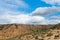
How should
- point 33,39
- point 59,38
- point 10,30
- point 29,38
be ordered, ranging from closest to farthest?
point 59,38
point 33,39
point 29,38
point 10,30

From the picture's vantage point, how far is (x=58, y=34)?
41562mm

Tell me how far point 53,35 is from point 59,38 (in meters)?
3.07

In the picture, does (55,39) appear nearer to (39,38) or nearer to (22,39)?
(39,38)

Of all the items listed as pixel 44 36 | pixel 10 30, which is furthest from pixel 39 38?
pixel 10 30

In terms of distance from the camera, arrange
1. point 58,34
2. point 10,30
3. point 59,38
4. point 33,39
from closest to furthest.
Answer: point 59,38 < point 58,34 < point 33,39 < point 10,30

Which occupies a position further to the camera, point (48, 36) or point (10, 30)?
point (10, 30)

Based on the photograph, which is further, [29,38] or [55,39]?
[29,38]

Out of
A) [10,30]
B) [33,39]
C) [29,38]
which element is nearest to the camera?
[33,39]

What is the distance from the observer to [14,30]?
6727 inches

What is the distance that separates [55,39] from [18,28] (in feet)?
463

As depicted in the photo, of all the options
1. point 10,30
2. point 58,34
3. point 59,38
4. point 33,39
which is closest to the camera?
point 59,38

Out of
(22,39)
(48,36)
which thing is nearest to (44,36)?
(48,36)

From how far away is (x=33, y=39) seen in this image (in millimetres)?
46125

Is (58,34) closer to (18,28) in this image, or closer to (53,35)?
(53,35)
